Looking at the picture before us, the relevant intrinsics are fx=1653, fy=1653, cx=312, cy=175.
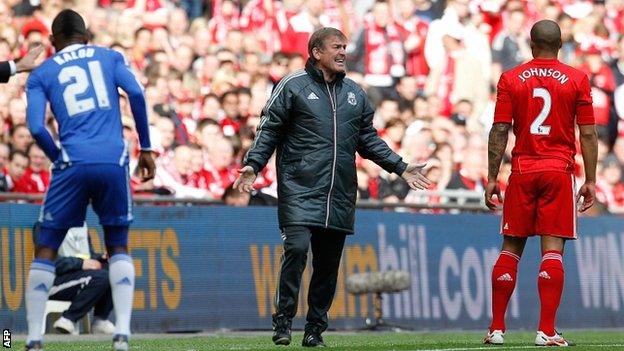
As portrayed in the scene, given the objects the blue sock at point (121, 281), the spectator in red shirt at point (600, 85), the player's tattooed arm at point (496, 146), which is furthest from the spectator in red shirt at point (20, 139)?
the spectator in red shirt at point (600, 85)

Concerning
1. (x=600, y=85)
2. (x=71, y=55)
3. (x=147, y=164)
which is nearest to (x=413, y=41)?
(x=600, y=85)

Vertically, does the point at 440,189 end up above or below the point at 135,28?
below

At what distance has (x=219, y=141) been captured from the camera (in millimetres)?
19656

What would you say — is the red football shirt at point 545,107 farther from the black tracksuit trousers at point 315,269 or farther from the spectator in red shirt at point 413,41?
the spectator in red shirt at point 413,41

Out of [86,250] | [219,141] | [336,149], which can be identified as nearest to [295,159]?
[336,149]

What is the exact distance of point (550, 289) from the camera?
40.1ft

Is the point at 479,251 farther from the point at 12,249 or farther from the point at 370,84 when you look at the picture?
the point at 12,249

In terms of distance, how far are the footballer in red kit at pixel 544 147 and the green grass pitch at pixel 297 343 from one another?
1.83ft

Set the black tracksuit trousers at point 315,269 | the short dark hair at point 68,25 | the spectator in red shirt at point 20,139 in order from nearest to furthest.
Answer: the short dark hair at point 68,25 < the black tracksuit trousers at point 315,269 < the spectator in red shirt at point 20,139

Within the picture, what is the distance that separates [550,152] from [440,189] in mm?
8984

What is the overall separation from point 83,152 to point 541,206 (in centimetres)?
368

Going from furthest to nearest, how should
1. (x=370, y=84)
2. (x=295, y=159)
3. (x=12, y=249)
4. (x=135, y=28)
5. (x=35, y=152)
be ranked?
(x=370, y=84) < (x=135, y=28) < (x=35, y=152) < (x=12, y=249) < (x=295, y=159)

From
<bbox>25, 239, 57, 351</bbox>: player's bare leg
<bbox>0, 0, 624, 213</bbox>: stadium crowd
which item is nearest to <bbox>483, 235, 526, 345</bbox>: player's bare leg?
<bbox>25, 239, 57, 351</bbox>: player's bare leg

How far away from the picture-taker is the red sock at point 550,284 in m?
12.1
